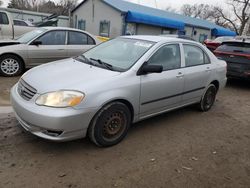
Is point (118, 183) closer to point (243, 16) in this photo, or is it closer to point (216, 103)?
point (216, 103)

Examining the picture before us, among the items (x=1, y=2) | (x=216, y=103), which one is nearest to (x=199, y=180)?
(x=216, y=103)

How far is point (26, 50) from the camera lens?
22.7 ft

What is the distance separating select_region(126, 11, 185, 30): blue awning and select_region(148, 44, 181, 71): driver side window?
1368 cm

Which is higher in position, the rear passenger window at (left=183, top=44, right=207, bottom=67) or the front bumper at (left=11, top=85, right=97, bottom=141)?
the rear passenger window at (left=183, top=44, right=207, bottom=67)

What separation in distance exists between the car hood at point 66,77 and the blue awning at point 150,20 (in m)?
14.3

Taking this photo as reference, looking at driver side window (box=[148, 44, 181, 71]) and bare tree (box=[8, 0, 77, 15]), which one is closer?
driver side window (box=[148, 44, 181, 71])

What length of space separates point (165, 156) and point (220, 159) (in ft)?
2.63

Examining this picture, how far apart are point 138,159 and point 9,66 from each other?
516 centimetres

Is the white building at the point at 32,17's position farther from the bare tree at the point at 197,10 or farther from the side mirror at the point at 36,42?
the bare tree at the point at 197,10

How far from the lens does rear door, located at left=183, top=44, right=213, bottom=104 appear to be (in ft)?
15.3

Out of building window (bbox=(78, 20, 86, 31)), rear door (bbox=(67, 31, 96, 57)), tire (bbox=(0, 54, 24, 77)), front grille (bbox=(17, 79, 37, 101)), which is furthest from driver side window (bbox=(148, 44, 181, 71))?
building window (bbox=(78, 20, 86, 31))

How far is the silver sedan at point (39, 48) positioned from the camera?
6816 mm

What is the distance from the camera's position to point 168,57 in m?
4.30

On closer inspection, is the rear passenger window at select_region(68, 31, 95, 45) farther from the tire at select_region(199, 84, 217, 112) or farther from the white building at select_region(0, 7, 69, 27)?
the white building at select_region(0, 7, 69, 27)
